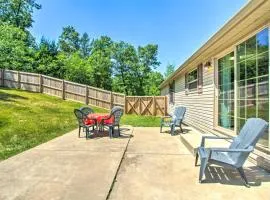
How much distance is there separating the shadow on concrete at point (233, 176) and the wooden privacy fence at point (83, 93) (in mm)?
15035

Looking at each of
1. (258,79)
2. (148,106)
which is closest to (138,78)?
(148,106)

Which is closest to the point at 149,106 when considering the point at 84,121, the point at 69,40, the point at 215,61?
the point at 84,121

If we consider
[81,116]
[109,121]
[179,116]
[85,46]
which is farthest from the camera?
[85,46]

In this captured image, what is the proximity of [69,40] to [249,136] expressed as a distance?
163 feet

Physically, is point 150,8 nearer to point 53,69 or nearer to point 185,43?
point 53,69

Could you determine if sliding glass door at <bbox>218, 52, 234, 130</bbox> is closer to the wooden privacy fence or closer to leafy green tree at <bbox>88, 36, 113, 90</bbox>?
the wooden privacy fence

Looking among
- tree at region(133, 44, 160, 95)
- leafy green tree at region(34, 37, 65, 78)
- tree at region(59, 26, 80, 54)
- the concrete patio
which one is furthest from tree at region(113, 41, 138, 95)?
the concrete patio

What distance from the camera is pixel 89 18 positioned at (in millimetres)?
39531

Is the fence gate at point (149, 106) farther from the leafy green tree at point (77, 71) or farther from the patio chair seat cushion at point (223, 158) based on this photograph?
the patio chair seat cushion at point (223, 158)

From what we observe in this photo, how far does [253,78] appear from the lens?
5379 mm

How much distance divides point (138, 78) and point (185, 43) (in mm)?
13365

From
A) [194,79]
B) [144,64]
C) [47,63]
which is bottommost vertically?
[194,79]

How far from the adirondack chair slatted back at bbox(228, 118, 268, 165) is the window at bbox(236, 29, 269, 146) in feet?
1.70

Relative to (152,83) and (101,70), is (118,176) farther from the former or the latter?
(152,83)
